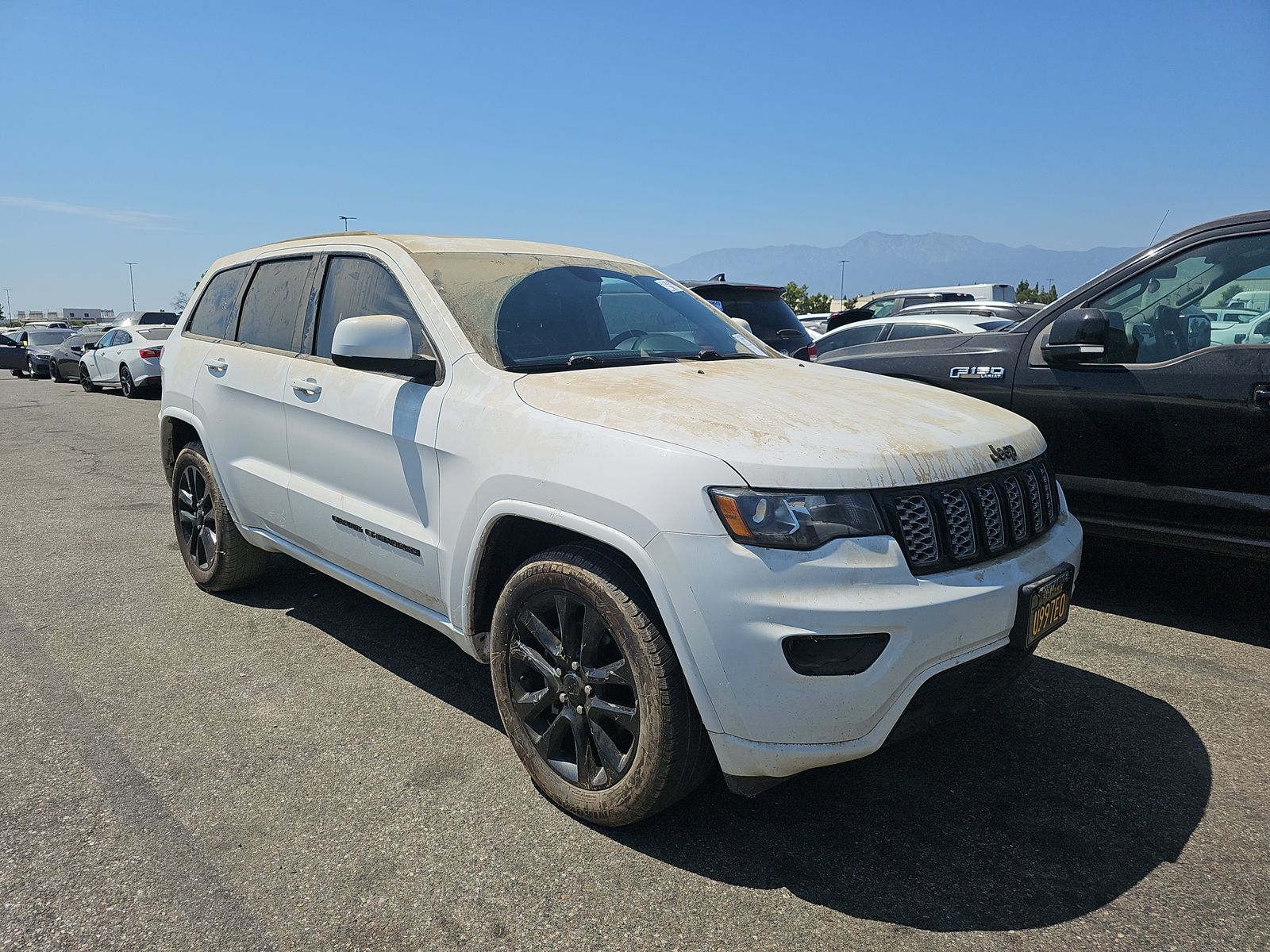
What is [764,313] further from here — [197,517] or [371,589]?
[371,589]

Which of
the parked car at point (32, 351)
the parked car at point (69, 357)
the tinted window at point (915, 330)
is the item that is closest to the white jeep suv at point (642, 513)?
the tinted window at point (915, 330)

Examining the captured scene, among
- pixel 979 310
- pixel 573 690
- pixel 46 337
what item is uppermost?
pixel 979 310

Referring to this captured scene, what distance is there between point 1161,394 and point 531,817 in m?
3.30

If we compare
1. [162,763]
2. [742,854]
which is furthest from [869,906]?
[162,763]

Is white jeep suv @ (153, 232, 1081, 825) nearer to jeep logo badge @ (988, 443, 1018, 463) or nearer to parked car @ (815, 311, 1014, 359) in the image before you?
jeep logo badge @ (988, 443, 1018, 463)

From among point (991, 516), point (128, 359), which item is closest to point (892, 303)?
point (128, 359)

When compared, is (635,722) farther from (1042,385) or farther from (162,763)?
(1042,385)

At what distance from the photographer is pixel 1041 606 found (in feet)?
8.27

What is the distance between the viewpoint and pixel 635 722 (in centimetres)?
241

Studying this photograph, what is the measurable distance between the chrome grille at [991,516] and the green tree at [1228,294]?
7.49 feet

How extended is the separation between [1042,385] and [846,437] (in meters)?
2.52

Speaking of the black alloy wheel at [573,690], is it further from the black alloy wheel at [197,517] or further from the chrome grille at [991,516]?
the black alloy wheel at [197,517]

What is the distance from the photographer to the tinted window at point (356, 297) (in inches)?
132

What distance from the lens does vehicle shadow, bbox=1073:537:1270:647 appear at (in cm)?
423
